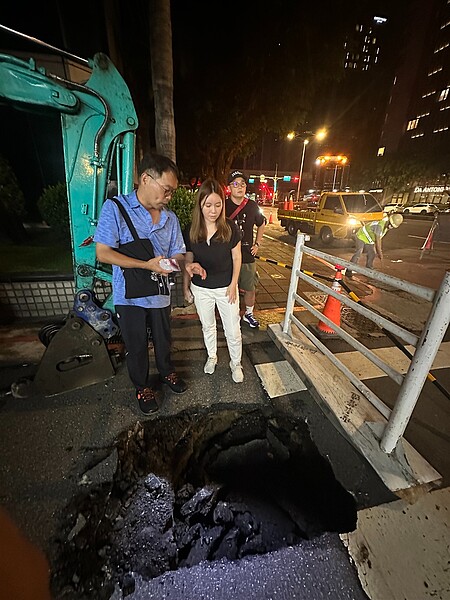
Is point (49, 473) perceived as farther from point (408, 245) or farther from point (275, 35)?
point (408, 245)

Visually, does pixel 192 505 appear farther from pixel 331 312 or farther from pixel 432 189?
pixel 432 189

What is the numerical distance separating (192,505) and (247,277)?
112 inches

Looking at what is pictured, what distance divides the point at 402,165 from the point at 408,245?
3528 cm

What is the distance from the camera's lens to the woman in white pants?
92.0 inches

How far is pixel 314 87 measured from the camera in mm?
9789

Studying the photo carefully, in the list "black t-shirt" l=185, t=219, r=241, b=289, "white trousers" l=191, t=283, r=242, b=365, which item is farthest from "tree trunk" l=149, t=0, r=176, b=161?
"white trousers" l=191, t=283, r=242, b=365

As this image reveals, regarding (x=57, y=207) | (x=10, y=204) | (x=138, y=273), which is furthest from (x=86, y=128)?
(x=10, y=204)

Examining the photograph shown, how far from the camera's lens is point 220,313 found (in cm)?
269

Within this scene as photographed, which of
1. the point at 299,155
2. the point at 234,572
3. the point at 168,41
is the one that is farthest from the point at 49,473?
the point at 299,155

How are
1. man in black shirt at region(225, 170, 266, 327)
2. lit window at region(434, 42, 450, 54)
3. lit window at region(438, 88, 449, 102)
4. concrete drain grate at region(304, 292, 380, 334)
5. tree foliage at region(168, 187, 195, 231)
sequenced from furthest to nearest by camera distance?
lit window at region(434, 42, 450, 54)
lit window at region(438, 88, 449, 102)
tree foliage at region(168, 187, 195, 231)
concrete drain grate at region(304, 292, 380, 334)
man in black shirt at region(225, 170, 266, 327)

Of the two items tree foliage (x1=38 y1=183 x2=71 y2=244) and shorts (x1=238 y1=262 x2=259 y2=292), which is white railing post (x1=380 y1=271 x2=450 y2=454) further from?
tree foliage (x1=38 y1=183 x2=71 y2=244)

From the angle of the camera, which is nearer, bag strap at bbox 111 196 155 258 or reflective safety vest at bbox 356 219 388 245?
bag strap at bbox 111 196 155 258

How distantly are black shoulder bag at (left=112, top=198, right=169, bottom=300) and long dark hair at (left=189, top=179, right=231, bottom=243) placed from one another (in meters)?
0.50

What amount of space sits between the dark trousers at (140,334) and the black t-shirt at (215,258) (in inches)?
20.1
